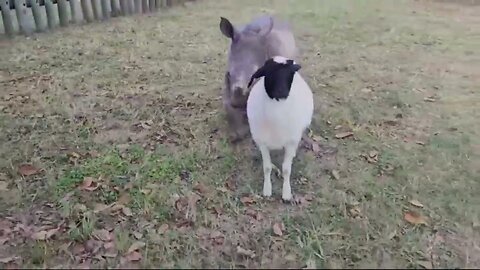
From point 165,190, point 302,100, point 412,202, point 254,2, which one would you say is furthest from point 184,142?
point 254,2

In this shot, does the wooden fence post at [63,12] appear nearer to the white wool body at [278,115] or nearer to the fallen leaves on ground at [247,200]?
the white wool body at [278,115]

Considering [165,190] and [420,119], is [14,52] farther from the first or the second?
[420,119]

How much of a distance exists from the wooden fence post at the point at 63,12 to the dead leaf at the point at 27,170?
438 cm

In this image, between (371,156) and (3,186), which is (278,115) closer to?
(371,156)

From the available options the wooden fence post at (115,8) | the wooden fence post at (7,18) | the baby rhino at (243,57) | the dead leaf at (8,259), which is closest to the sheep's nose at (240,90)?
the baby rhino at (243,57)

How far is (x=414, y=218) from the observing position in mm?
3471

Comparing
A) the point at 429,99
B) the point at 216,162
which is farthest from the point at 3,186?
the point at 429,99

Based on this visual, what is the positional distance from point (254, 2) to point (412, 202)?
7.00 metres

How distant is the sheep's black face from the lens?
3.43 meters

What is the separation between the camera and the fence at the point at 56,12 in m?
7.50

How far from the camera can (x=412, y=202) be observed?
12.0 ft

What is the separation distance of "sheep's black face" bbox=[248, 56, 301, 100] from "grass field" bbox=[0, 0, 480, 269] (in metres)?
0.74

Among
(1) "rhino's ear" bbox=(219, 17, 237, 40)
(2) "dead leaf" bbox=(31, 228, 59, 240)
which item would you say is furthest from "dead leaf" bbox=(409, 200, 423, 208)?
(2) "dead leaf" bbox=(31, 228, 59, 240)

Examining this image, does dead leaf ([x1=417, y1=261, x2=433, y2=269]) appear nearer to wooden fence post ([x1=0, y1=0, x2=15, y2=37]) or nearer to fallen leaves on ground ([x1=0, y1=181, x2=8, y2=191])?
fallen leaves on ground ([x1=0, y1=181, x2=8, y2=191])
